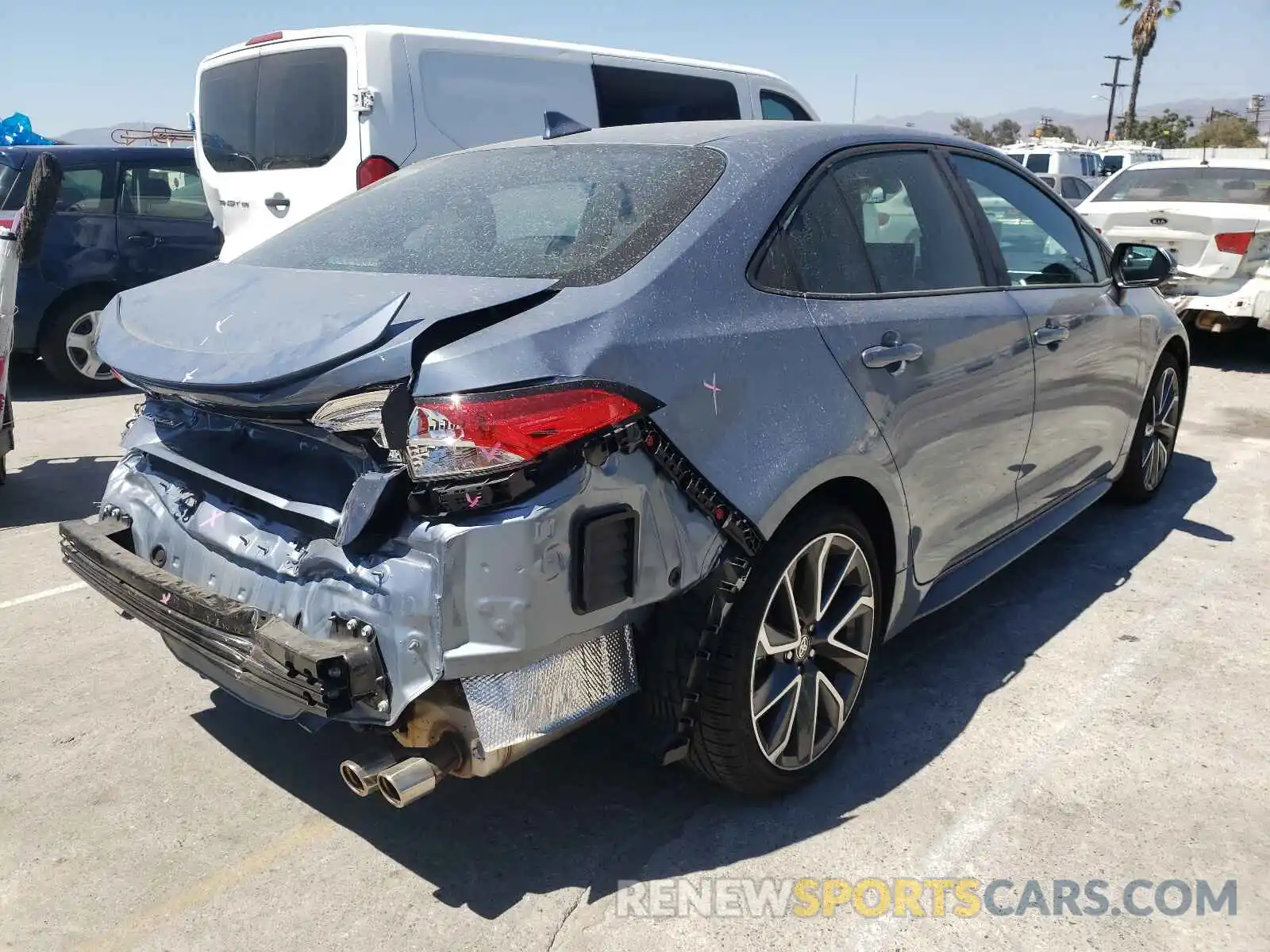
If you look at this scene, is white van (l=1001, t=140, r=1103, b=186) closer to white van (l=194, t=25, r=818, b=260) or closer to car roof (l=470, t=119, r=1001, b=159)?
white van (l=194, t=25, r=818, b=260)

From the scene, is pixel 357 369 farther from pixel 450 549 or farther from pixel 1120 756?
pixel 1120 756

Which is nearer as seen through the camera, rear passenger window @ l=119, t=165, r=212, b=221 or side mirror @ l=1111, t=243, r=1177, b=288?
side mirror @ l=1111, t=243, r=1177, b=288

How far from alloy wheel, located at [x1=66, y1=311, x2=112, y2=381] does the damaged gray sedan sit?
5.80m

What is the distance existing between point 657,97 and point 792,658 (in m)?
6.78

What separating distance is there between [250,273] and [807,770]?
199 centimetres

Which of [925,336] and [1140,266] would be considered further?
[1140,266]

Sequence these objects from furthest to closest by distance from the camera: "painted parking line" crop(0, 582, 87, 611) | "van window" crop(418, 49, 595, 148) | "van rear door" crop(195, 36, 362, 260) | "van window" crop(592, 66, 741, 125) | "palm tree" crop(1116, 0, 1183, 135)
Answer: "palm tree" crop(1116, 0, 1183, 135) → "van window" crop(592, 66, 741, 125) → "van window" crop(418, 49, 595, 148) → "van rear door" crop(195, 36, 362, 260) → "painted parking line" crop(0, 582, 87, 611)

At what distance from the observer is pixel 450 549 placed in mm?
2064

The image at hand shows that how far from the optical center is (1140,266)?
14.8 feet

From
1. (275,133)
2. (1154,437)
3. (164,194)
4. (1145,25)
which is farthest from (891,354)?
(1145,25)

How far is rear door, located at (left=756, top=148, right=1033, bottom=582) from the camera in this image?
2.85 meters

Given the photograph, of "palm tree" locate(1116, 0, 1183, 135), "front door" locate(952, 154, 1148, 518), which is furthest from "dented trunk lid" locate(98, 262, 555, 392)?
"palm tree" locate(1116, 0, 1183, 135)

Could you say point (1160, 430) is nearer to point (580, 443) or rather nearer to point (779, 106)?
point (580, 443)

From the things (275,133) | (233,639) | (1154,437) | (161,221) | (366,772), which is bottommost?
(1154,437)
